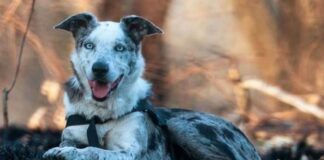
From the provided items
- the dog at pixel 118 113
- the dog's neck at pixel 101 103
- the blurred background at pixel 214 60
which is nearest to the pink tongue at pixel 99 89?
the dog at pixel 118 113

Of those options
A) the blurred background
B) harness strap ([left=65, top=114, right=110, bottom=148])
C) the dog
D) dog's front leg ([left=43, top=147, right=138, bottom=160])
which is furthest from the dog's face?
the blurred background

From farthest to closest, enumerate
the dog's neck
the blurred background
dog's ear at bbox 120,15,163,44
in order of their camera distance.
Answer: the blurred background < dog's ear at bbox 120,15,163,44 < the dog's neck

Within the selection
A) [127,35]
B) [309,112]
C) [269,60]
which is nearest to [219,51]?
[269,60]

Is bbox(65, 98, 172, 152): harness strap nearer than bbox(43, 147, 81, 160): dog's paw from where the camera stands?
No

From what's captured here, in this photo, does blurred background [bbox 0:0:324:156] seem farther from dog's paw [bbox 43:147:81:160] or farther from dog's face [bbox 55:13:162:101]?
dog's paw [bbox 43:147:81:160]

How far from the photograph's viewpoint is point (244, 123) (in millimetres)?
15523

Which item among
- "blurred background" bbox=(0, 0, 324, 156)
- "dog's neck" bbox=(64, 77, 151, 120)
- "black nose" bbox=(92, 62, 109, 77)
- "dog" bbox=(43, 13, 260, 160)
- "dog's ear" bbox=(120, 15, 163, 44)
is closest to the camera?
"black nose" bbox=(92, 62, 109, 77)

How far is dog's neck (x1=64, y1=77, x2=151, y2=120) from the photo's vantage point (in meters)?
6.45

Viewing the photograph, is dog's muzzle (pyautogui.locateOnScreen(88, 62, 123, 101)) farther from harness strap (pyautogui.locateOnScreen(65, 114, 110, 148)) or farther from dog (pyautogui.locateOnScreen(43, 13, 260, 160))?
harness strap (pyautogui.locateOnScreen(65, 114, 110, 148))

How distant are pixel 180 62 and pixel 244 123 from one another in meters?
2.22

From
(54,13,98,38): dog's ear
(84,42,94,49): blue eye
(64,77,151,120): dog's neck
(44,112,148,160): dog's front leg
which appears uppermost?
(54,13,98,38): dog's ear

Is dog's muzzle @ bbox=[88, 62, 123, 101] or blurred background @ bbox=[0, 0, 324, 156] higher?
blurred background @ bbox=[0, 0, 324, 156]

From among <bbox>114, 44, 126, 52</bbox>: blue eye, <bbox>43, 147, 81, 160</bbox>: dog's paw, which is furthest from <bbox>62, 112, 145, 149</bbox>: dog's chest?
<bbox>114, 44, 126, 52</bbox>: blue eye

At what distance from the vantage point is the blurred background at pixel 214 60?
15.2 m
